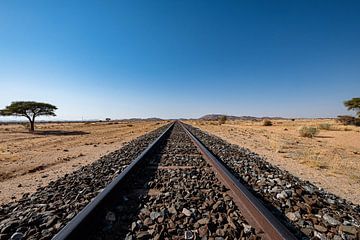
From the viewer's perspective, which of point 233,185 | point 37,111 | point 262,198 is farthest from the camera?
point 37,111

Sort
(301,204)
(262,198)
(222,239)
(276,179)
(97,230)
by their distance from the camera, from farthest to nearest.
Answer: (276,179), (262,198), (301,204), (97,230), (222,239)

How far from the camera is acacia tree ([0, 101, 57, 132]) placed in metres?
37.2

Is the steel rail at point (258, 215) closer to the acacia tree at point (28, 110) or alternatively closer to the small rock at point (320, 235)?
the small rock at point (320, 235)

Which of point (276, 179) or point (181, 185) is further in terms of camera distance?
point (276, 179)

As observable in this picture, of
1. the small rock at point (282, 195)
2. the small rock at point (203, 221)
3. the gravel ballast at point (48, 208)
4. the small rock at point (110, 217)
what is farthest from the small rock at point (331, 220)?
the gravel ballast at point (48, 208)

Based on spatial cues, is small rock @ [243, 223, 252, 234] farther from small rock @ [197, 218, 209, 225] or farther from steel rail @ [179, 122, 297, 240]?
small rock @ [197, 218, 209, 225]

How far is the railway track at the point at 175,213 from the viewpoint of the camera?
272 centimetres

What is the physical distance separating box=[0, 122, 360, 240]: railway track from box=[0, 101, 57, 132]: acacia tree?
38.4m

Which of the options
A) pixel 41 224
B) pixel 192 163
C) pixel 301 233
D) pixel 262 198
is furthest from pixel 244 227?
pixel 192 163

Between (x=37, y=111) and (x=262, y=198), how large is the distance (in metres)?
44.2

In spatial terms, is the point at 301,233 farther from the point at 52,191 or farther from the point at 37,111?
the point at 37,111

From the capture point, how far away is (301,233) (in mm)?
2869

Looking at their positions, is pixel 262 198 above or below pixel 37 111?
below

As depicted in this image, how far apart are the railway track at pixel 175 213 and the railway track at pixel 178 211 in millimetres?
10
